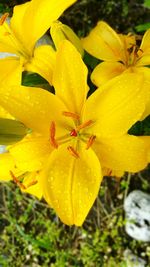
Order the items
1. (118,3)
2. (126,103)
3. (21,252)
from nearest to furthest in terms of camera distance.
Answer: (126,103), (118,3), (21,252)

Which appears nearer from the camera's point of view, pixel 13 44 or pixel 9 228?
pixel 13 44

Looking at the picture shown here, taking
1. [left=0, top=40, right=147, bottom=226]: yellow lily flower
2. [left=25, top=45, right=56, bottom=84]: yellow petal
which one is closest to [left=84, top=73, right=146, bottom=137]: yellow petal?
[left=0, top=40, right=147, bottom=226]: yellow lily flower

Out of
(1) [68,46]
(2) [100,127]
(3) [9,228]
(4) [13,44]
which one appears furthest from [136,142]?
(3) [9,228]

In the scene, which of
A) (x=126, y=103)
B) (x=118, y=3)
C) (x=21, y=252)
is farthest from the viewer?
(x=21, y=252)

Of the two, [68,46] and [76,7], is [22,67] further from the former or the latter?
[76,7]

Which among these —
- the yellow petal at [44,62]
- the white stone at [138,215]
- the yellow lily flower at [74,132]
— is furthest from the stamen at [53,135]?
the white stone at [138,215]

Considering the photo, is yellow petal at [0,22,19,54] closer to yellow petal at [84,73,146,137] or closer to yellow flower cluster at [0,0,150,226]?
yellow flower cluster at [0,0,150,226]

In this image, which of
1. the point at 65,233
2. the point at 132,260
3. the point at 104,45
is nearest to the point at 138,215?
the point at 132,260

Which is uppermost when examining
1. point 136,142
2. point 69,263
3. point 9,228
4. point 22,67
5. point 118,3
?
point 22,67
